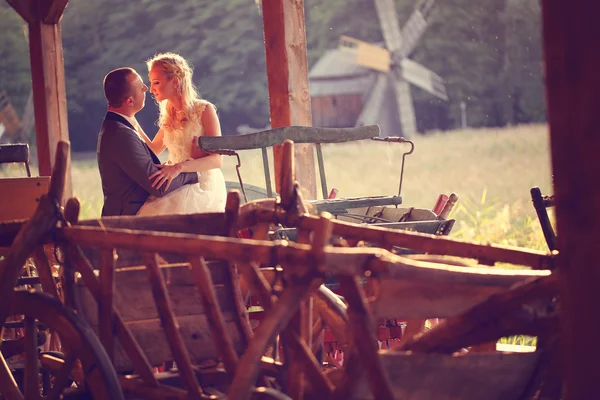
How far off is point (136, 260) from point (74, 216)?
466mm

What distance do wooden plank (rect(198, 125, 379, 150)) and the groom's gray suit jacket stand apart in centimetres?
32

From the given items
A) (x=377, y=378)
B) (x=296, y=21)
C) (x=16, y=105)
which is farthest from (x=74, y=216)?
(x=16, y=105)

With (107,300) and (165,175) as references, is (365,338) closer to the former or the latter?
(107,300)

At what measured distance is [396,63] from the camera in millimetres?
31094

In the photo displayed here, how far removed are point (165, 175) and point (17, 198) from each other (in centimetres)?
131

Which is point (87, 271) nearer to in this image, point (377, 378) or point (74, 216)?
point (74, 216)

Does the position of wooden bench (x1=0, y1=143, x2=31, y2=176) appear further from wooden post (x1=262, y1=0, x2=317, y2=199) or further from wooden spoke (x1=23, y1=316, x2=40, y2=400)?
wooden spoke (x1=23, y1=316, x2=40, y2=400)

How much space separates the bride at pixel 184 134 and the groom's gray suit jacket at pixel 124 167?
0.07m

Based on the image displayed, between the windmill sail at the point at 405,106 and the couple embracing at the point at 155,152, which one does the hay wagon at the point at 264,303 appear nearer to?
the couple embracing at the point at 155,152

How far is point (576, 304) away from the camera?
6.00ft

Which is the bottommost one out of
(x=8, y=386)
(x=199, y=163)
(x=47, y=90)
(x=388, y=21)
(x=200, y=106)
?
(x=8, y=386)

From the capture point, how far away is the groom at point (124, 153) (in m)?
4.79

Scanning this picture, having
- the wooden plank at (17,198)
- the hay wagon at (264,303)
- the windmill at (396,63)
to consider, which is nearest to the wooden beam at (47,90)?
the wooden plank at (17,198)

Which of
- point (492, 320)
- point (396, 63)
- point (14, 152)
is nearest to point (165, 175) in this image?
point (14, 152)
